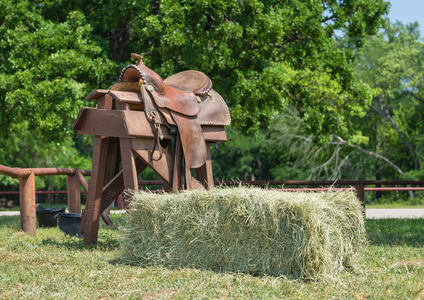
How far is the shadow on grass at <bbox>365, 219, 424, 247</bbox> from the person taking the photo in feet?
21.1

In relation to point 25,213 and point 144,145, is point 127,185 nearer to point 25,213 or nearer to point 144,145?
point 144,145

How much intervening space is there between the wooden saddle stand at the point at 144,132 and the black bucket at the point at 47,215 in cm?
184

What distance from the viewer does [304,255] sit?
163 inches

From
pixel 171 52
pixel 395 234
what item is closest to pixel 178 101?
pixel 395 234

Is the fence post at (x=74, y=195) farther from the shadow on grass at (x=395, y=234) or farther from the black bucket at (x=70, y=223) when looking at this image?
the shadow on grass at (x=395, y=234)

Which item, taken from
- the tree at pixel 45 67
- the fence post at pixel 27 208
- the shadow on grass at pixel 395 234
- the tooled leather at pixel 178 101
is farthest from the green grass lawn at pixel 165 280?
the tree at pixel 45 67

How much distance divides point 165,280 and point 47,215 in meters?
4.52

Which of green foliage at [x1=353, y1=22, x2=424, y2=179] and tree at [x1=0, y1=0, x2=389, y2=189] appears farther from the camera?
green foliage at [x1=353, y1=22, x2=424, y2=179]

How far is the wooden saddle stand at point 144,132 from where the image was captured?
5574 millimetres

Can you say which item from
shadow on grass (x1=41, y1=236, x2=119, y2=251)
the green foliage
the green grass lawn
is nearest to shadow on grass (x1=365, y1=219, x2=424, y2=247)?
the green grass lawn

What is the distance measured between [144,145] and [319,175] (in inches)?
920

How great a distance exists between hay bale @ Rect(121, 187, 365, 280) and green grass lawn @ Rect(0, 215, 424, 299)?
0.16 meters

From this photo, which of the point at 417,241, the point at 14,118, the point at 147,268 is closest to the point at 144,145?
the point at 147,268

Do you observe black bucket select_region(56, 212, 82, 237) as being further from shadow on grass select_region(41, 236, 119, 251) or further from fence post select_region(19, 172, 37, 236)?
shadow on grass select_region(41, 236, 119, 251)
